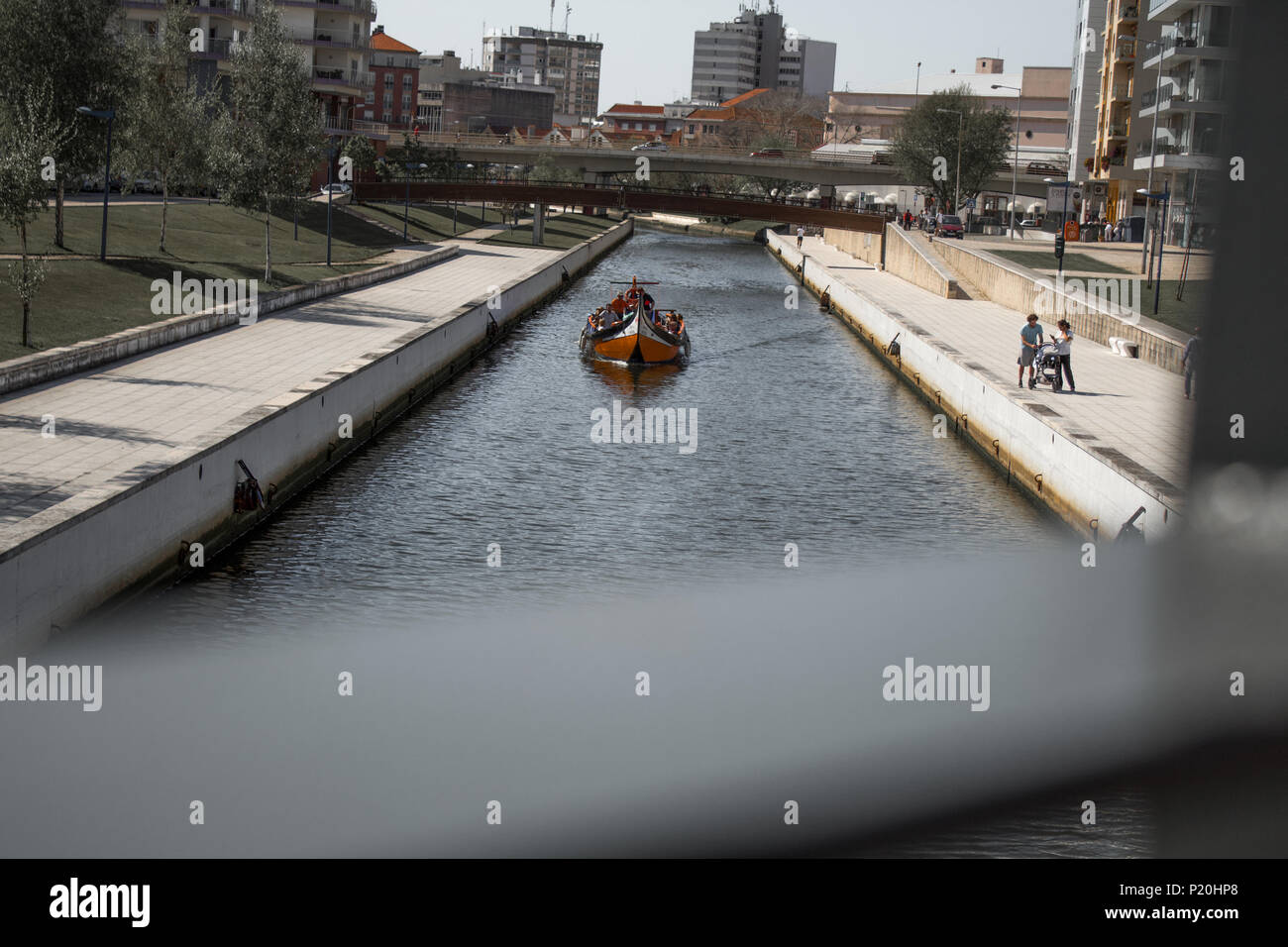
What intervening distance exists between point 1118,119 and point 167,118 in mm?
59595

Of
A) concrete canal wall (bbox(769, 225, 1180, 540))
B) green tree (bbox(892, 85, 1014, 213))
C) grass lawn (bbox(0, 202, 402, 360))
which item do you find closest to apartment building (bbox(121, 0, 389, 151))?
grass lawn (bbox(0, 202, 402, 360))

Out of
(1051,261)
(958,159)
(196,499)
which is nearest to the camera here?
(196,499)

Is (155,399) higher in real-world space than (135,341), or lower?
lower

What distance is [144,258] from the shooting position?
43281 mm

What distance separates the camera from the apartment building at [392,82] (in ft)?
550

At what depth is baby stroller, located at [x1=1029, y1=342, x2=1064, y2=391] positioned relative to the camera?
102 feet

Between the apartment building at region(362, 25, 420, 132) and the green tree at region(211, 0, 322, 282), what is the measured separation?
116 meters

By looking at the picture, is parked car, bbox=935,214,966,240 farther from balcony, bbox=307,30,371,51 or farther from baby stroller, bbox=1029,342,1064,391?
baby stroller, bbox=1029,342,1064,391

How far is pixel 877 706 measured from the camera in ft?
50.8

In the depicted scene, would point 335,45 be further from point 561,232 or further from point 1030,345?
point 1030,345

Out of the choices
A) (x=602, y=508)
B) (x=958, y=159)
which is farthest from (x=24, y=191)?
(x=958, y=159)
